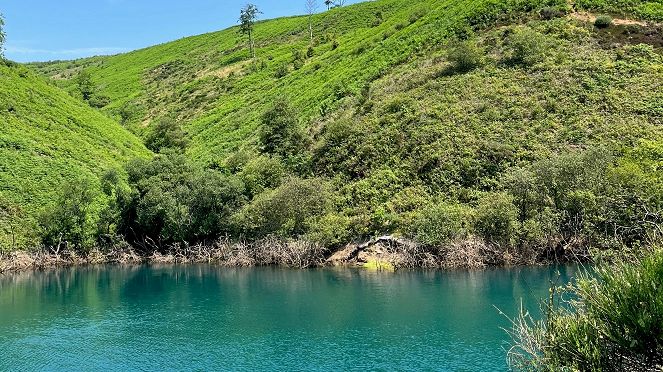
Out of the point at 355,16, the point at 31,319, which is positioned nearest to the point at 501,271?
the point at 31,319

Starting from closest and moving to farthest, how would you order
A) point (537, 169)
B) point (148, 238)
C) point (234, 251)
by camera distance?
point (537, 169) → point (234, 251) → point (148, 238)

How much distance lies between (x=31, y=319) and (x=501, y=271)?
37153mm

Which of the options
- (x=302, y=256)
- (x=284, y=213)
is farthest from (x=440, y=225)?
(x=284, y=213)

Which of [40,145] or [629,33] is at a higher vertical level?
[629,33]

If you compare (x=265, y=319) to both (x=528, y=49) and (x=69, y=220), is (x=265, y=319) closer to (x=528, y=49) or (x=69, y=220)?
(x=69, y=220)

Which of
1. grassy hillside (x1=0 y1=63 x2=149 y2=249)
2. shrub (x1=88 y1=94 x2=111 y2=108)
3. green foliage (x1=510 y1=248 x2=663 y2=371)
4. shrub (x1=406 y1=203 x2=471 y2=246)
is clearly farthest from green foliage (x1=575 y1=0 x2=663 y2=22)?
shrub (x1=88 y1=94 x2=111 y2=108)

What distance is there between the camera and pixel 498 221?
173ft

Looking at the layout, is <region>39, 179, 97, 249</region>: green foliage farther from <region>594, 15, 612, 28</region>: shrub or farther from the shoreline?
<region>594, 15, 612, 28</region>: shrub

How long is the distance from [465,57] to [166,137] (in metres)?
52.5

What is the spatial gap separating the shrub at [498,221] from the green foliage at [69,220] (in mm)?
42718

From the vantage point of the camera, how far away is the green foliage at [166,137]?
327ft

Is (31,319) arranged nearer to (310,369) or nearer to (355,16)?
(310,369)

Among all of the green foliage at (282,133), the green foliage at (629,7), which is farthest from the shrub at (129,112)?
the green foliage at (629,7)

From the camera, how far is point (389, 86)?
84.9 meters
